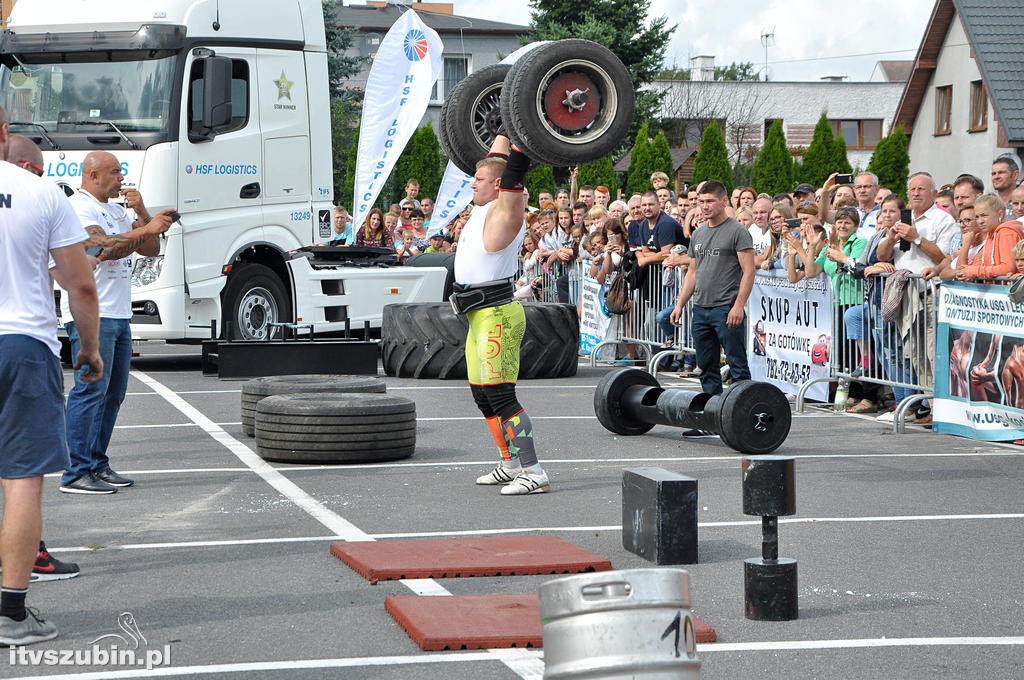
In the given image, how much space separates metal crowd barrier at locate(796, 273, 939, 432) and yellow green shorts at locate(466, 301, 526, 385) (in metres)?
4.45

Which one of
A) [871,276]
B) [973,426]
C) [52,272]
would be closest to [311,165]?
[871,276]

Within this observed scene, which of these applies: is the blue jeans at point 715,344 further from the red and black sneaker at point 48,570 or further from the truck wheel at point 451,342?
the red and black sneaker at point 48,570

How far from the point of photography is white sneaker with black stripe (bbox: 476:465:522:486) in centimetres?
905

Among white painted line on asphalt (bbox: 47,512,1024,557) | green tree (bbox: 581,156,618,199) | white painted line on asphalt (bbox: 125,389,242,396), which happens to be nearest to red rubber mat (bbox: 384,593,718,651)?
white painted line on asphalt (bbox: 47,512,1024,557)

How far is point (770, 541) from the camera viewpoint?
19.0 ft

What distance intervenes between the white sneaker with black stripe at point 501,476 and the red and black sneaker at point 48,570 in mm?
3199

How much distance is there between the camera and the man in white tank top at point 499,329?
8.91 meters

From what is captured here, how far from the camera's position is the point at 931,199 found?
1280 centimetres

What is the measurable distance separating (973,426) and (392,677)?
25.5 feet

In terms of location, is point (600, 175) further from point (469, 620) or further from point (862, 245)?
point (469, 620)

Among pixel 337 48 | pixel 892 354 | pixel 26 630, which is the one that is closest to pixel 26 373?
pixel 26 630

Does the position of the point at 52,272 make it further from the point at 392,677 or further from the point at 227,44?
the point at 227,44

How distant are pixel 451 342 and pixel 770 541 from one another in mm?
10474

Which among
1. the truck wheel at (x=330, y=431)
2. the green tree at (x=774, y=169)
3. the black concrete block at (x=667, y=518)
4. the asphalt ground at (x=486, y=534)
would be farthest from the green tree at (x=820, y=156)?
the black concrete block at (x=667, y=518)
